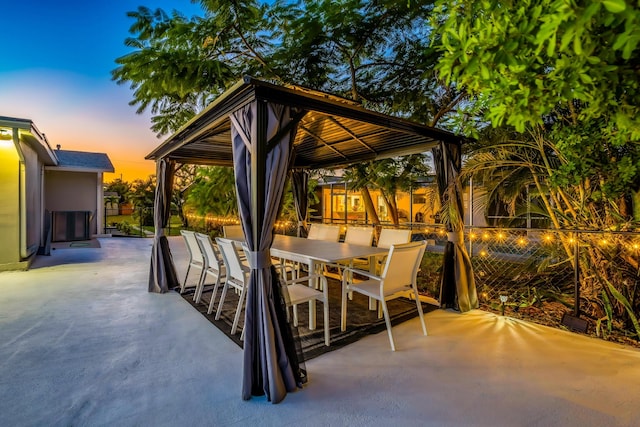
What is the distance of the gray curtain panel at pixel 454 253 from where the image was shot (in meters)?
3.96

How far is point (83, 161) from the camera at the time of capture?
39.2 feet

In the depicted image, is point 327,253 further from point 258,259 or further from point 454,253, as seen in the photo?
point 454,253

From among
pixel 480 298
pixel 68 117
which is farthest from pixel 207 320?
pixel 68 117

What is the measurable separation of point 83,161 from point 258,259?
1315 centimetres

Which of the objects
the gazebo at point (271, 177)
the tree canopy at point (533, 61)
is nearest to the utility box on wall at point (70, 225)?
the gazebo at point (271, 177)

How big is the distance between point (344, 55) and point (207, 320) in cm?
520

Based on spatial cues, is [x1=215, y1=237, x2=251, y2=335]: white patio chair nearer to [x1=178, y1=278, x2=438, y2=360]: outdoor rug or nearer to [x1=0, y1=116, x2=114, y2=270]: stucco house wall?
[x1=178, y1=278, x2=438, y2=360]: outdoor rug

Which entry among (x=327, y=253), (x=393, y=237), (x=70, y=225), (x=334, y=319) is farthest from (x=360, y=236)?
(x=70, y=225)

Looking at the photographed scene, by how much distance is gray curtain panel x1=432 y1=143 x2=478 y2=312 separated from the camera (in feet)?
13.0

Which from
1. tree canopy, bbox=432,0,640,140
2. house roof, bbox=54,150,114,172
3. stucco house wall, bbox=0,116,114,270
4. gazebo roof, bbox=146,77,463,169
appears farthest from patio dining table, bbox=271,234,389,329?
house roof, bbox=54,150,114,172

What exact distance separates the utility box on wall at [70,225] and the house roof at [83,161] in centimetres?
169

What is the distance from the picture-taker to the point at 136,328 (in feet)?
11.2

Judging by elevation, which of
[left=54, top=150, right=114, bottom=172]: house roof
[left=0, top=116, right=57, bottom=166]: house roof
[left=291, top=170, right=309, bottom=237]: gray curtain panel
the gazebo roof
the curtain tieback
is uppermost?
[left=54, top=150, right=114, bottom=172]: house roof

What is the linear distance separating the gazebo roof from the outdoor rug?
7.25 ft
